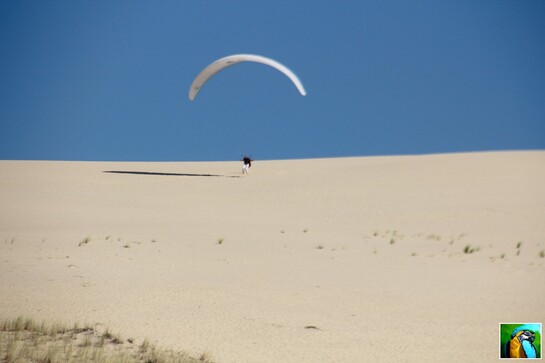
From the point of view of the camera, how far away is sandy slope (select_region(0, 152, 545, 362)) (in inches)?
364

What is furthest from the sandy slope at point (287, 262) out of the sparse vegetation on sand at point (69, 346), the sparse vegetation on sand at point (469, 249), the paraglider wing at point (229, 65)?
the paraglider wing at point (229, 65)

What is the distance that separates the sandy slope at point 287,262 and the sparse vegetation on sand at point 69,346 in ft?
1.77

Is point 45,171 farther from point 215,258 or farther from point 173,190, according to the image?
point 215,258

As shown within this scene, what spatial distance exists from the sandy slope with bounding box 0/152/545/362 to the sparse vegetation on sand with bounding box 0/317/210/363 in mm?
538

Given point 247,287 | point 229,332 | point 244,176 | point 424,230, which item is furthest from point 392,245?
point 244,176

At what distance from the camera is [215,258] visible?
15.6m

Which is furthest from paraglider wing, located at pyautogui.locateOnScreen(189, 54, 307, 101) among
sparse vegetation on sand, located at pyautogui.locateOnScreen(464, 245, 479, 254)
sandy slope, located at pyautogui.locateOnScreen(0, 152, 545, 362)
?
sparse vegetation on sand, located at pyautogui.locateOnScreen(464, 245, 479, 254)

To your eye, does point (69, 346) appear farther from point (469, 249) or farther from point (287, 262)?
point (469, 249)

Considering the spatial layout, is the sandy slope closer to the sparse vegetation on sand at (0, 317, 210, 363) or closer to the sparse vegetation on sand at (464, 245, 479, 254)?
the sparse vegetation on sand at (464, 245, 479, 254)

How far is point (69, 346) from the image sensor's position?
775 centimetres

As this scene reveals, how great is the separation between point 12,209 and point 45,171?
14269mm

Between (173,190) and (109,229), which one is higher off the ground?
(173,190)

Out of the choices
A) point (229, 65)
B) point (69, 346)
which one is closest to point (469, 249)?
point (69, 346)

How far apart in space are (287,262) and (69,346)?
802cm
